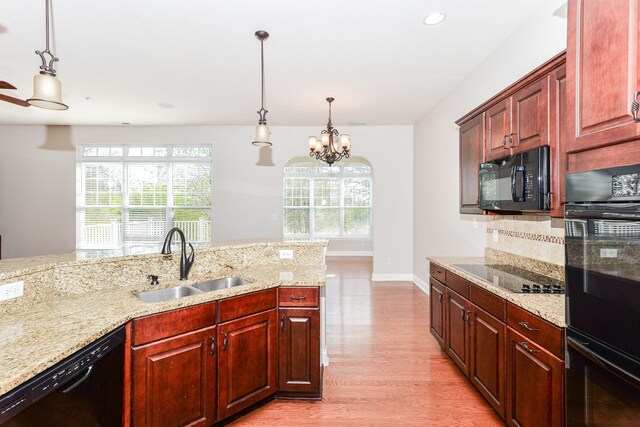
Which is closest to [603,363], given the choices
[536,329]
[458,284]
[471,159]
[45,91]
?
[536,329]

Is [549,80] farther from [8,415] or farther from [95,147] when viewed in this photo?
[95,147]

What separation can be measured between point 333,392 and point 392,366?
0.67 meters

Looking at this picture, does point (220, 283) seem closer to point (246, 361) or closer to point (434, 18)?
point (246, 361)

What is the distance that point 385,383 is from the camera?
256 centimetres

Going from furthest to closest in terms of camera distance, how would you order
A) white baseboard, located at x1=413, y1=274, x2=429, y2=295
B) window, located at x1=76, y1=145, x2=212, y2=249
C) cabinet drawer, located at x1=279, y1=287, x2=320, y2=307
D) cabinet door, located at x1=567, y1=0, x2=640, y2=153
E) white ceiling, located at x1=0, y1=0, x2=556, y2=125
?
window, located at x1=76, y1=145, x2=212, y2=249, white baseboard, located at x1=413, y1=274, x2=429, y2=295, white ceiling, located at x1=0, y1=0, x2=556, y2=125, cabinet drawer, located at x1=279, y1=287, x2=320, y2=307, cabinet door, located at x1=567, y1=0, x2=640, y2=153

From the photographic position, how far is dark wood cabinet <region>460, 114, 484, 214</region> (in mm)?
2691

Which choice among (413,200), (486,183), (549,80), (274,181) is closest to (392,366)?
(486,183)

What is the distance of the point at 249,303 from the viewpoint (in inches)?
82.3

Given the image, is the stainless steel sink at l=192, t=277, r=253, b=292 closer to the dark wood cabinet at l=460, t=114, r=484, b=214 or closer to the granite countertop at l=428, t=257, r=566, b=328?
the granite countertop at l=428, t=257, r=566, b=328

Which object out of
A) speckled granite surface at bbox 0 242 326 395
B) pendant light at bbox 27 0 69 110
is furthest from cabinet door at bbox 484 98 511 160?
pendant light at bbox 27 0 69 110

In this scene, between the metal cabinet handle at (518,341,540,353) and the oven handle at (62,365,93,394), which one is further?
the metal cabinet handle at (518,341,540,353)

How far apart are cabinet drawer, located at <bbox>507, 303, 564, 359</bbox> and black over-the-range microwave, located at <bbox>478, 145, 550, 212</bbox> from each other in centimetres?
65

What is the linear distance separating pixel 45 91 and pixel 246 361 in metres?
1.98

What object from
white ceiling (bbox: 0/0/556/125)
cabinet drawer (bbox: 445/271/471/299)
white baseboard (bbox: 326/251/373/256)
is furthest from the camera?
white baseboard (bbox: 326/251/373/256)
